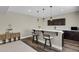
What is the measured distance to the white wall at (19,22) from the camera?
67.0 inches

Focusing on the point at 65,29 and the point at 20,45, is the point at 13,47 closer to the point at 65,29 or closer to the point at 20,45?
the point at 20,45

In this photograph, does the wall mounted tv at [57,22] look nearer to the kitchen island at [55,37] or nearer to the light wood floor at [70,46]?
the kitchen island at [55,37]

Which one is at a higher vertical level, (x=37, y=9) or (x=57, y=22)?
(x=37, y=9)

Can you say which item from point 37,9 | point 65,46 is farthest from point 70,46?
point 37,9

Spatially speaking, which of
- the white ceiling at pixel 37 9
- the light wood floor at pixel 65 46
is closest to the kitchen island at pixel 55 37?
the light wood floor at pixel 65 46

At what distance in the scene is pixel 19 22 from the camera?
1812 mm

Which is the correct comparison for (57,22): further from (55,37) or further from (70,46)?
(70,46)

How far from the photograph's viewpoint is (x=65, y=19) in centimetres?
173

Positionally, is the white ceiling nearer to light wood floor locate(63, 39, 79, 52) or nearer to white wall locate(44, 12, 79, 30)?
white wall locate(44, 12, 79, 30)

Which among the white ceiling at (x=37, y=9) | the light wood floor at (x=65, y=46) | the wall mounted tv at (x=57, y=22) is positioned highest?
the white ceiling at (x=37, y=9)

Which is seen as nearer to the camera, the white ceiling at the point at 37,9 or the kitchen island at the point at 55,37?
the white ceiling at the point at 37,9

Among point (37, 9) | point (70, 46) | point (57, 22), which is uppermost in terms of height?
point (37, 9)
